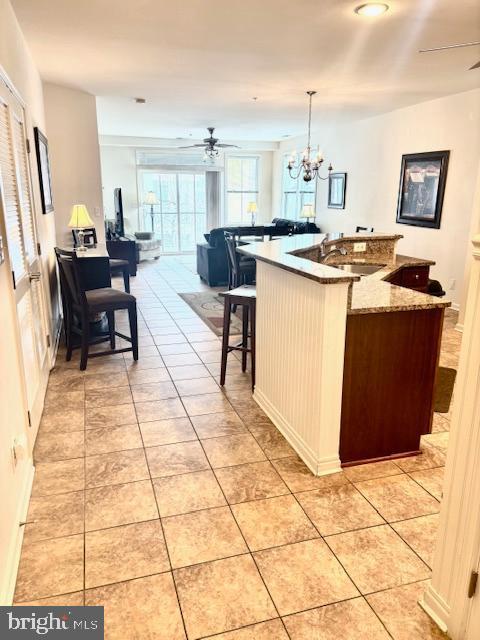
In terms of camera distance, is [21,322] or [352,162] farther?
[352,162]

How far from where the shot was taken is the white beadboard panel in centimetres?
228

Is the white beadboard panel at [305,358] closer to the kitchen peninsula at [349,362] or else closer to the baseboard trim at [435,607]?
the kitchen peninsula at [349,362]

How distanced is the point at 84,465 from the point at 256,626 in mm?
1353

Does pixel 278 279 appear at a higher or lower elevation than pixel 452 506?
higher

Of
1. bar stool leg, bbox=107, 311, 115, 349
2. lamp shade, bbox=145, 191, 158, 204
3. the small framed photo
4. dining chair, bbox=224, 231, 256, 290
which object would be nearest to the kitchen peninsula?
bar stool leg, bbox=107, 311, 115, 349

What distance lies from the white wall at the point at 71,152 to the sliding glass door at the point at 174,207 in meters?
5.13

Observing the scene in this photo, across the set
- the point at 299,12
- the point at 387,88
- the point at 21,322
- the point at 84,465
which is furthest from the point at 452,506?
the point at 387,88

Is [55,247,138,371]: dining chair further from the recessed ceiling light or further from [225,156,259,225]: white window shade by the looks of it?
[225,156,259,225]: white window shade

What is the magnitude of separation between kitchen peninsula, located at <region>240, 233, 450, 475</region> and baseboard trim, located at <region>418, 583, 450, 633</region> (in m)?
0.86

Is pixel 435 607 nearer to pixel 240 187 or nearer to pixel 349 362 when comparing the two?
pixel 349 362

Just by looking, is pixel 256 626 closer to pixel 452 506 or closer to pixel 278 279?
pixel 452 506

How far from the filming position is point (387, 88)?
205 inches

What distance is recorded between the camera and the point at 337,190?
28.0ft

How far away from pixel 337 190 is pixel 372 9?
5765 mm
